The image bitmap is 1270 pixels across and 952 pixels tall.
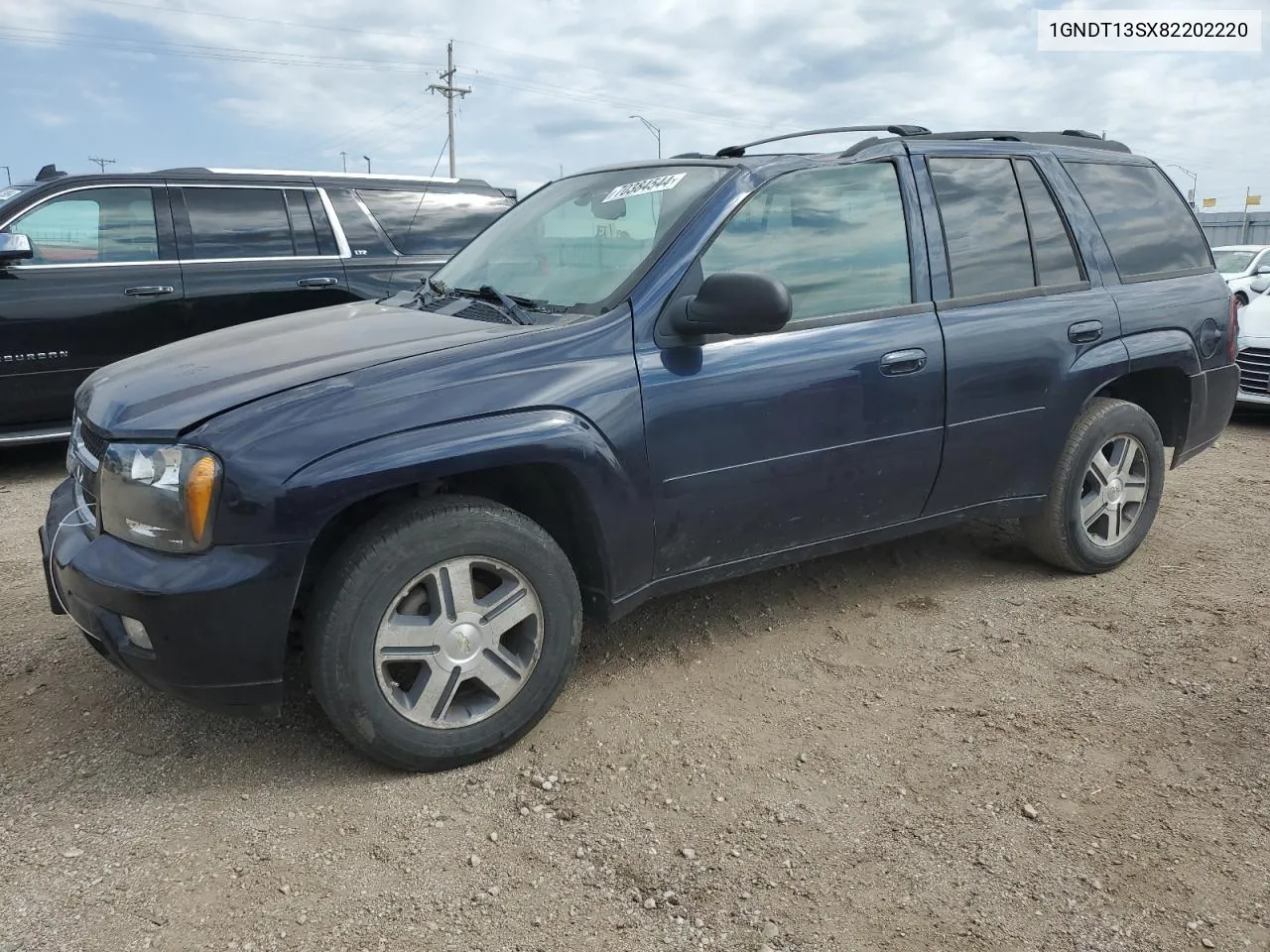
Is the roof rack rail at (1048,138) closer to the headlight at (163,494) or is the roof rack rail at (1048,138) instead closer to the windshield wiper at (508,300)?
the windshield wiper at (508,300)

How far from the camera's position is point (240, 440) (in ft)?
7.94

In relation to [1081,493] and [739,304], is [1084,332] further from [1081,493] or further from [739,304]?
[739,304]

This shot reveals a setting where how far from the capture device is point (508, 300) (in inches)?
128

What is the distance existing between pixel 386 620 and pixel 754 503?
48.7 inches

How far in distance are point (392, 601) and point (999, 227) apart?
274 centimetres

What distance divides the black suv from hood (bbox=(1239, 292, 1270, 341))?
22.0 feet

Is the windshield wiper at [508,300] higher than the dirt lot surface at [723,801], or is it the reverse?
the windshield wiper at [508,300]

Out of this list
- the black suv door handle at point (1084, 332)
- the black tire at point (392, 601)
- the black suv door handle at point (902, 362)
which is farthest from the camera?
the black suv door handle at point (1084, 332)

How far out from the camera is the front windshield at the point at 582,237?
124 inches

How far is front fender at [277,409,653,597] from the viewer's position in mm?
2449

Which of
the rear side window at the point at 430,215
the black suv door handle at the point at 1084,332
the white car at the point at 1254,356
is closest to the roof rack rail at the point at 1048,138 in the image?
the black suv door handle at the point at 1084,332

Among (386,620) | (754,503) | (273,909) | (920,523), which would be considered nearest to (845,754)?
(754,503)

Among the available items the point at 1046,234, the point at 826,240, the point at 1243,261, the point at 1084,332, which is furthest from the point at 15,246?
the point at 1243,261

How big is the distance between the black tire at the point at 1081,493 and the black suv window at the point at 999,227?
61 centimetres
